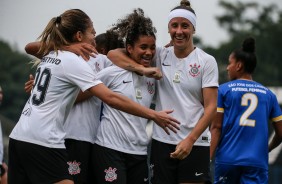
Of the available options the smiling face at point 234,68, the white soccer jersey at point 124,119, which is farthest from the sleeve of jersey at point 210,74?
the smiling face at point 234,68

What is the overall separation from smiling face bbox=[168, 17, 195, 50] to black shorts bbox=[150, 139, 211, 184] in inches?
39.3

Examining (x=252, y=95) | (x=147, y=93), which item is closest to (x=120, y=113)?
(x=147, y=93)

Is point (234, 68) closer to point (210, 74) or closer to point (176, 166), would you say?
point (210, 74)

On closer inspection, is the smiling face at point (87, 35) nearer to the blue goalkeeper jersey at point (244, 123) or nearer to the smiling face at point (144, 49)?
the smiling face at point (144, 49)

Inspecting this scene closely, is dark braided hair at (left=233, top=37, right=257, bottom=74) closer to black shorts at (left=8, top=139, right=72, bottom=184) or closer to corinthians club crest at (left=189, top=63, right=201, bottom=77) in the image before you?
corinthians club crest at (left=189, top=63, right=201, bottom=77)

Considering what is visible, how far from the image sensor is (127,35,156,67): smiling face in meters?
8.58

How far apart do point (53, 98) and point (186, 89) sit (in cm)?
142

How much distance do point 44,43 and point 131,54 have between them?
0.98m

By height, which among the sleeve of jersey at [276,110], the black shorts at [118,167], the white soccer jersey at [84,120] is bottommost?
the black shorts at [118,167]

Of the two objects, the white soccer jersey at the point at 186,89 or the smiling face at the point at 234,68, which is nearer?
the white soccer jersey at the point at 186,89

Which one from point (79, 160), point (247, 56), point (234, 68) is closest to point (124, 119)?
point (79, 160)

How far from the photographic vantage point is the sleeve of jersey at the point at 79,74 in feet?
25.6

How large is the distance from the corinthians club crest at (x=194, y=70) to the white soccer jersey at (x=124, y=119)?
1.44 feet

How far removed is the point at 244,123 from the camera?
972cm
